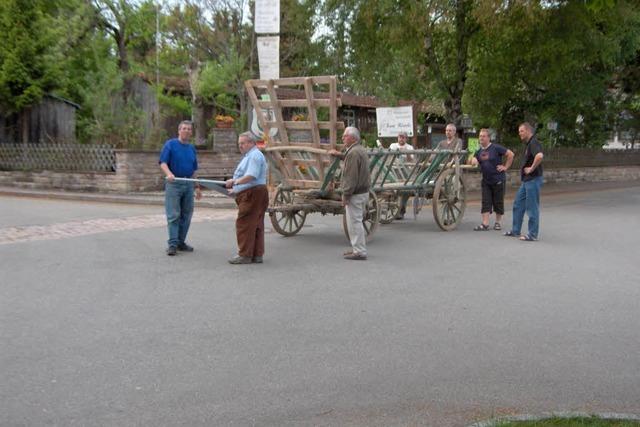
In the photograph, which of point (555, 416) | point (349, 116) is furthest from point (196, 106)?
point (555, 416)

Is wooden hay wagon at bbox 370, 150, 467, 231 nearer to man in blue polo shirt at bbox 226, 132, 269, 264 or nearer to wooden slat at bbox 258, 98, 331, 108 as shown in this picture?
wooden slat at bbox 258, 98, 331, 108

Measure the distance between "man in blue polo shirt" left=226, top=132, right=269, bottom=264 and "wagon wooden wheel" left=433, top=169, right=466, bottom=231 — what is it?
413 centimetres

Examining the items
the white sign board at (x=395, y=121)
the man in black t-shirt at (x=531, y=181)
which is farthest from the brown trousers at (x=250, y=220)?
the white sign board at (x=395, y=121)

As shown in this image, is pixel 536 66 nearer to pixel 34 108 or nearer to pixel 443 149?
pixel 443 149

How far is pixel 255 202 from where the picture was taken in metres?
8.97

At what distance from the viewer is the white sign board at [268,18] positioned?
13.1 m

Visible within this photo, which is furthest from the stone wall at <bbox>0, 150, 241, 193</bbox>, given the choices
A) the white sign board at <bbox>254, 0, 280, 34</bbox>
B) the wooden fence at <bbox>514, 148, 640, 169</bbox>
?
the wooden fence at <bbox>514, 148, 640, 169</bbox>

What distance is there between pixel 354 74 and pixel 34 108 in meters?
10.5

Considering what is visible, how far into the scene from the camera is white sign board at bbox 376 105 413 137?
18.0 m

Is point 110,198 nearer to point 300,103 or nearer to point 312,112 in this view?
point 300,103

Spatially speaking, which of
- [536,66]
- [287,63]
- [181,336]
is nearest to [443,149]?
[181,336]

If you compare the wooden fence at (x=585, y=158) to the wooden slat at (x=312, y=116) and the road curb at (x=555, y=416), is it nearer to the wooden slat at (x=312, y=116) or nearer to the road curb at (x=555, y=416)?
the wooden slat at (x=312, y=116)

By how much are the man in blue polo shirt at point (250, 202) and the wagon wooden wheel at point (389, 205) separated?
2.78 meters

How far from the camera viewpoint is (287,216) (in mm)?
11219
